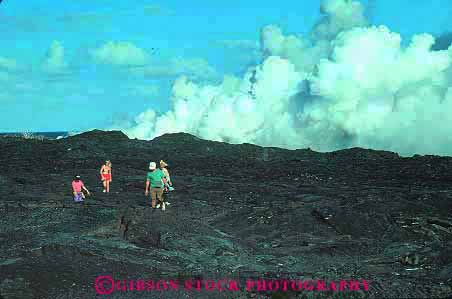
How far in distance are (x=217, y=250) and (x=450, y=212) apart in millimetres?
9841

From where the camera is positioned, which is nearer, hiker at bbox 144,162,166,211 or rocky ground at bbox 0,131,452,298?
rocky ground at bbox 0,131,452,298

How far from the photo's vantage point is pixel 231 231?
20328 millimetres

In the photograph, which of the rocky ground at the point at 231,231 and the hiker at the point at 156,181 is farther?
the hiker at the point at 156,181

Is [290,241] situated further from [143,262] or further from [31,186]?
[31,186]

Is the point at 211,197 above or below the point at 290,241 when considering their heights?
above

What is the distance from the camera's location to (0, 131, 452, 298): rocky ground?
12.5 m

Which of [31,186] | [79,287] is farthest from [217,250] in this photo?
[31,186]

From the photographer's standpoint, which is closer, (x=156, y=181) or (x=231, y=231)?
(x=156, y=181)

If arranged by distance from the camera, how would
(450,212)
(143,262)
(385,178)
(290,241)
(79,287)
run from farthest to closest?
1. (385,178)
2. (450,212)
3. (290,241)
4. (143,262)
5. (79,287)

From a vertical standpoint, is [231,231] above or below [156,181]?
below

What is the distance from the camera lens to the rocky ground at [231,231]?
12.5m

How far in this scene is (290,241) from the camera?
739 inches

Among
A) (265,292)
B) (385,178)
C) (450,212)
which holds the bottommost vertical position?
(265,292)

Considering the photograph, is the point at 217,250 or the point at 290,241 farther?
the point at 290,241
